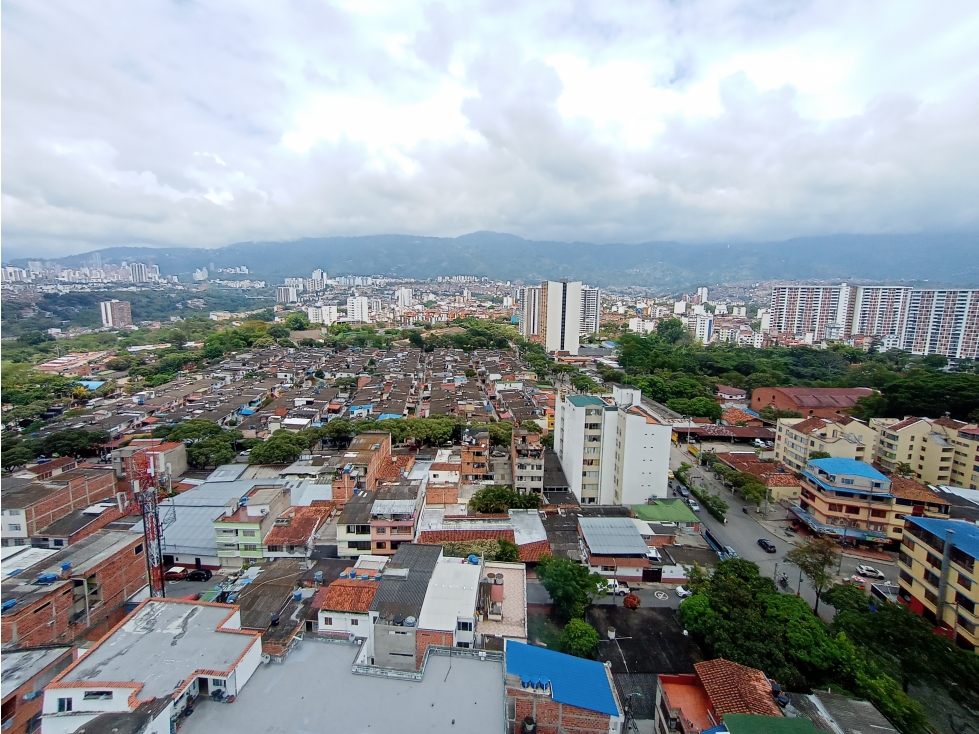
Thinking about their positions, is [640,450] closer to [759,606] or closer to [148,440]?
[759,606]

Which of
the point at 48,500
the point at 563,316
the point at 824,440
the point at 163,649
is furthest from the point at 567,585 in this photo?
the point at 563,316

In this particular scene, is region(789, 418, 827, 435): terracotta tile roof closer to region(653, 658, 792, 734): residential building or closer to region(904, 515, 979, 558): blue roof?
region(904, 515, 979, 558): blue roof

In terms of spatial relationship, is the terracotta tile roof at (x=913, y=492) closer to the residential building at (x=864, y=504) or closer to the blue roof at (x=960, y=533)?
the residential building at (x=864, y=504)

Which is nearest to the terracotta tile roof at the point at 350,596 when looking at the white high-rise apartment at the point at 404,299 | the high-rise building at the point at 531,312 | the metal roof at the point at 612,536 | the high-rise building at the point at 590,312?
the metal roof at the point at 612,536

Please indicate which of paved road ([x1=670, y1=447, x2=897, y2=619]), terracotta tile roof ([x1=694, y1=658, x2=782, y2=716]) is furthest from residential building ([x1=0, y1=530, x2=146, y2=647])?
paved road ([x1=670, y1=447, x2=897, y2=619])

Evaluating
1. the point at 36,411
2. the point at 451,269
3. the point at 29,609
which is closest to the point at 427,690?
the point at 29,609

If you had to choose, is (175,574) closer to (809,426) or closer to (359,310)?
(809,426)
